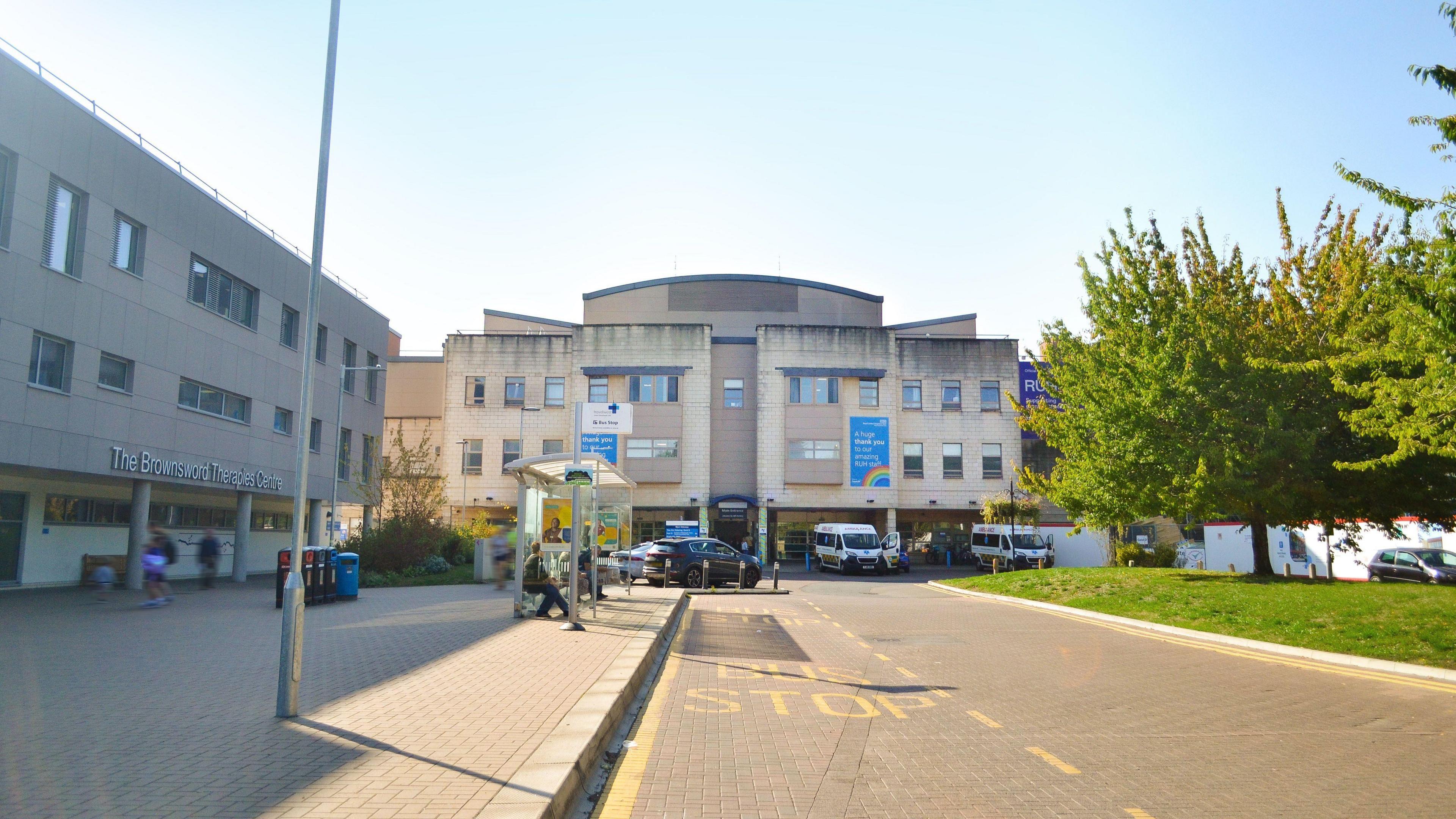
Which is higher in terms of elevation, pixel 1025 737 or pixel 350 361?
pixel 350 361

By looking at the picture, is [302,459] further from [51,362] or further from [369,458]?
[369,458]

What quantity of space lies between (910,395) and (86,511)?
4142 cm

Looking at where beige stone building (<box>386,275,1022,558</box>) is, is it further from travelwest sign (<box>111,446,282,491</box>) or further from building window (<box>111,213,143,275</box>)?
building window (<box>111,213,143,275</box>)

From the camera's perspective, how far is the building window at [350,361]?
41256 mm

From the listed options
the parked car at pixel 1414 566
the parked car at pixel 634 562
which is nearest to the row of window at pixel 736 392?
the parked car at pixel 634 562

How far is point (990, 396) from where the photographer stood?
5678 centimetres

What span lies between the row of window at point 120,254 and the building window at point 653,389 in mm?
22378

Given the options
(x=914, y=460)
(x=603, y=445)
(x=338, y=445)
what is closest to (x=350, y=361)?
(x=338, y=445)

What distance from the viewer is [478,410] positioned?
56.2 meters

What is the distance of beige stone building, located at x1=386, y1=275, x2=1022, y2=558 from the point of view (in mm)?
54875

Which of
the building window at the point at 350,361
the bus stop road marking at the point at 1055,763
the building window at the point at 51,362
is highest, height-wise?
the building window at the point at 350,361

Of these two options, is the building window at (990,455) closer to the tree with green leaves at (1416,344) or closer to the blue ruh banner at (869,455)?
the blue ruh banner at (869,455)

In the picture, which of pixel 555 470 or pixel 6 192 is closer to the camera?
pixel 555 470

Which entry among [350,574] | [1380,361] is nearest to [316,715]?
[350,574]
